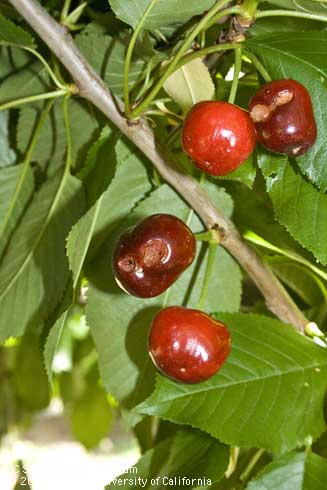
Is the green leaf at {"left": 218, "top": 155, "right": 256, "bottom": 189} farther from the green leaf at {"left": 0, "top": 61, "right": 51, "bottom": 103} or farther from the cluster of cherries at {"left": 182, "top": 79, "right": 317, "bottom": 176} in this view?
the green leaf at {"left": 0, "top": 61, "right": 51, "bottom": 103}

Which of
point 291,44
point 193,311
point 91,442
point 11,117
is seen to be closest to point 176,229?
point 193,311

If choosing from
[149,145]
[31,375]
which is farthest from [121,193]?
[31,375]

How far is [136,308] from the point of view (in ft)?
2.48

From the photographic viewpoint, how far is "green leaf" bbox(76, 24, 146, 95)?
2.43 ft

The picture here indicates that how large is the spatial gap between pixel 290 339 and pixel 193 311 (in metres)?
0.13

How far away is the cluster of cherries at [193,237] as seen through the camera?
54 centimetres

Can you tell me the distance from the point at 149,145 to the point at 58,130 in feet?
0.69

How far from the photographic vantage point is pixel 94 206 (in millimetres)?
674

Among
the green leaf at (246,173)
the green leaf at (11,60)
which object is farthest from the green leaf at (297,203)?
the green leaf at (11,60)

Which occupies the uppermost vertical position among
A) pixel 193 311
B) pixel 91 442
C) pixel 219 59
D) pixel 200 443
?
pixel 219 59

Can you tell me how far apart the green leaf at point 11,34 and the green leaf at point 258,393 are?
1.00 ft

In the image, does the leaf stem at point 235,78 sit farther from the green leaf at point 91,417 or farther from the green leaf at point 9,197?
the green leaf at point 91,417

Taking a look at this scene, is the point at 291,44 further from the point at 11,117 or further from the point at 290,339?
the point at 11,117

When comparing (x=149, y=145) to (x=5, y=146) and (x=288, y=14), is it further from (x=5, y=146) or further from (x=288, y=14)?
(x=5, y=146)
